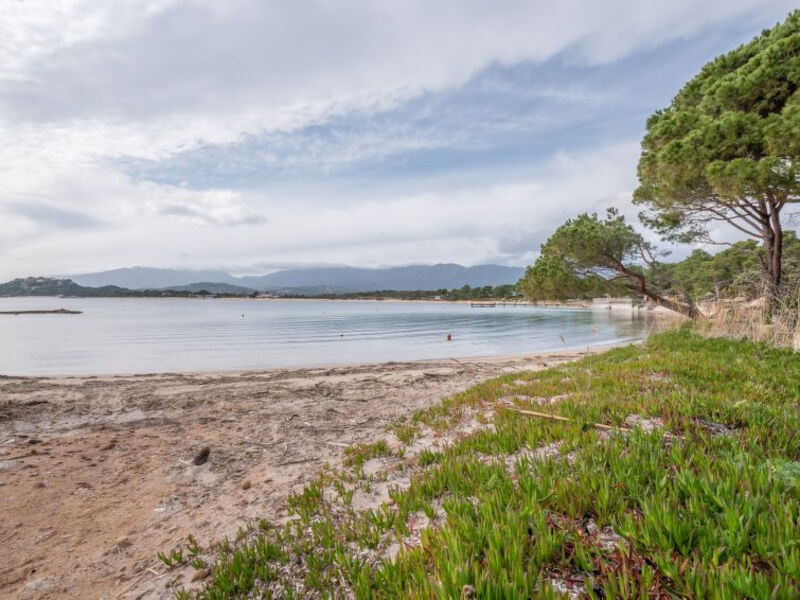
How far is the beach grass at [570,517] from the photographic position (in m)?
1.92

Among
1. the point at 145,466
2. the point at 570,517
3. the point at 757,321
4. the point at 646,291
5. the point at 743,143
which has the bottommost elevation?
the point at 145,466

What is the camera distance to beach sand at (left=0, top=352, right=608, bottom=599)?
359cm

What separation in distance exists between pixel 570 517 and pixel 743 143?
1437cm

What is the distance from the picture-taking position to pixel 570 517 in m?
2.53

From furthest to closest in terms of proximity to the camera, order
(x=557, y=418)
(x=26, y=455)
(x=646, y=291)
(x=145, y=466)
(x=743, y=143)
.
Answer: (x=646, y=291), (x=743, y=143), (x=26, y=455), (x=145, y=466), (x=557, y=418)

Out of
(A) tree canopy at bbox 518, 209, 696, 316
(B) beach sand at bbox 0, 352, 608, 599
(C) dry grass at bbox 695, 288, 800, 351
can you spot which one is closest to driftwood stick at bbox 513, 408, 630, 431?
(B) beach sand at bbox 0, 352, 608, 599

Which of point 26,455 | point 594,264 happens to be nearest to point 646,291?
point 594,264

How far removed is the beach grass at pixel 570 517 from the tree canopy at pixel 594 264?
47.2ft

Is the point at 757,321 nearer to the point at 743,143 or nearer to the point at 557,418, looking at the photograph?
the point at 743,143

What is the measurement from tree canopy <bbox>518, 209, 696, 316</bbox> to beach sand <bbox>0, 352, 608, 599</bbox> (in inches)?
424

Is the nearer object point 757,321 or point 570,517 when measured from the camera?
point 570,517

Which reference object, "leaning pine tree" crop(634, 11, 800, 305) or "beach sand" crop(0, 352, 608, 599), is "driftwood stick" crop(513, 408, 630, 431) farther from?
"leaning pine tree" crop(634, 11, 800, 305)

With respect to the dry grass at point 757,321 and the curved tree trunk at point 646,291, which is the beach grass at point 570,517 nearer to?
the dry grass at point 757,321

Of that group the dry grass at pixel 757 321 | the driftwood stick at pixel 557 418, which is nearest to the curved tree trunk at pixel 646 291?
the dry grass at pixel 757 321
